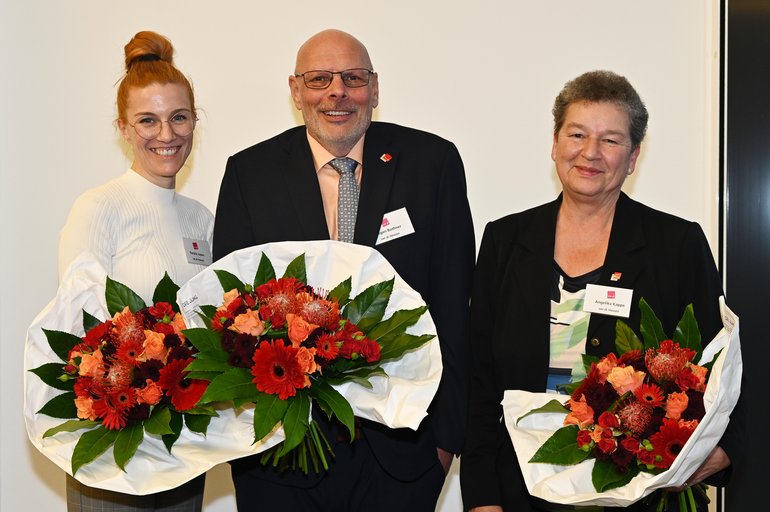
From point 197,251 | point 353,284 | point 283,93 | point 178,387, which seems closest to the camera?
point 178,387

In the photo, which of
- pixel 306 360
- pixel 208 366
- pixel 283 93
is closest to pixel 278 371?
pixel 306 360

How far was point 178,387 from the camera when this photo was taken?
216cm

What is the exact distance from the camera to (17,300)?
4.31m

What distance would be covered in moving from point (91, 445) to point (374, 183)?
118 centimetres

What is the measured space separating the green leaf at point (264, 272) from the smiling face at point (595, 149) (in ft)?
3.27

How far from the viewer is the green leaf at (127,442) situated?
2131 millimetres

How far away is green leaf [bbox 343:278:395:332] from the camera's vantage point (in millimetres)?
2205

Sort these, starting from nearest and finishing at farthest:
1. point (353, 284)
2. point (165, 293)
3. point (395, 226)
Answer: point (353, 284) → point (165, 293) → point (395, 226)

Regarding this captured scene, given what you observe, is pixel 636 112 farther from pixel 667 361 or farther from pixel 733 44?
pixel 733 44

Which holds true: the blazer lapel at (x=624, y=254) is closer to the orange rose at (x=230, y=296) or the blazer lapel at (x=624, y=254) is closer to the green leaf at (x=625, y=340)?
the green leaf at (x=625, y=340)

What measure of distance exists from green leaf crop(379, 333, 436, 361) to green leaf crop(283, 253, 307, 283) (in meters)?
0.28

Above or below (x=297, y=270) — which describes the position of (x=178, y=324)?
below

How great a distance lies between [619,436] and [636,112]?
106 cm

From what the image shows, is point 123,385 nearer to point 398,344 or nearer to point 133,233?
point 398,344
